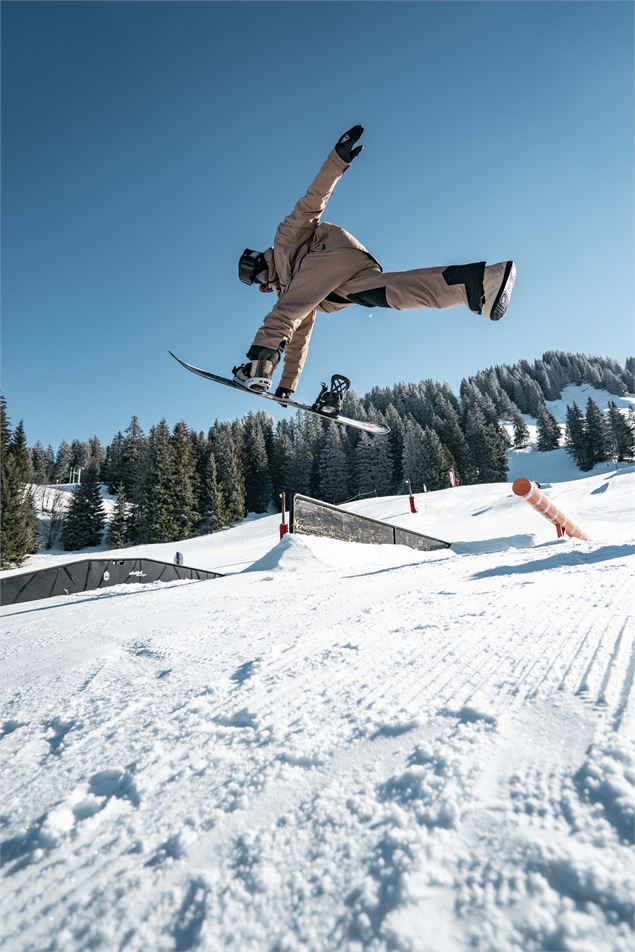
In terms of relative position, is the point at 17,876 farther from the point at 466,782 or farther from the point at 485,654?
the point at 485,654

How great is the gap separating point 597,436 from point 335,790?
199 feet

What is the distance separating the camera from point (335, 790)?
838mm

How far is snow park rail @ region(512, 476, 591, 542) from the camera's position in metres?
6.38

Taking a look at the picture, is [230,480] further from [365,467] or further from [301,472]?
[365,467]

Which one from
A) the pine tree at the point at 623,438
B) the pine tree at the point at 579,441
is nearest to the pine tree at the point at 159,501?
the pine tree at the point at 579,441

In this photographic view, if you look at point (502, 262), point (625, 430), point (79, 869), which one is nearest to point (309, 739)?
point (79, 869)

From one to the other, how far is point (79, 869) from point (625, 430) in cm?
6452

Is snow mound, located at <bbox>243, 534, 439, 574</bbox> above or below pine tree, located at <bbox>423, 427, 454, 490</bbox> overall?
below

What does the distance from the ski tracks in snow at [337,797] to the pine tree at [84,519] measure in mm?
40872

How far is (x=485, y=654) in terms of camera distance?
1407 mm

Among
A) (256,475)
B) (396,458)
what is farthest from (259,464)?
(396,458)

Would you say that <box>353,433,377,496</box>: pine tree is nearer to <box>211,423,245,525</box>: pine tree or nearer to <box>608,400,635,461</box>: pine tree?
<box>211,423,245,525</box>: pine tree

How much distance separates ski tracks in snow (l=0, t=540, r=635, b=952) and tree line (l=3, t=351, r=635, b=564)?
30.8 meters

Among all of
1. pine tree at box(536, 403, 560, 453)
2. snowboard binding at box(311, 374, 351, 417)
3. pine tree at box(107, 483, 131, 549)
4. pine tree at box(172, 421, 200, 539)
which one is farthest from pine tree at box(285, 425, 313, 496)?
snowboard binding at box(311, 374, 351, 417)
